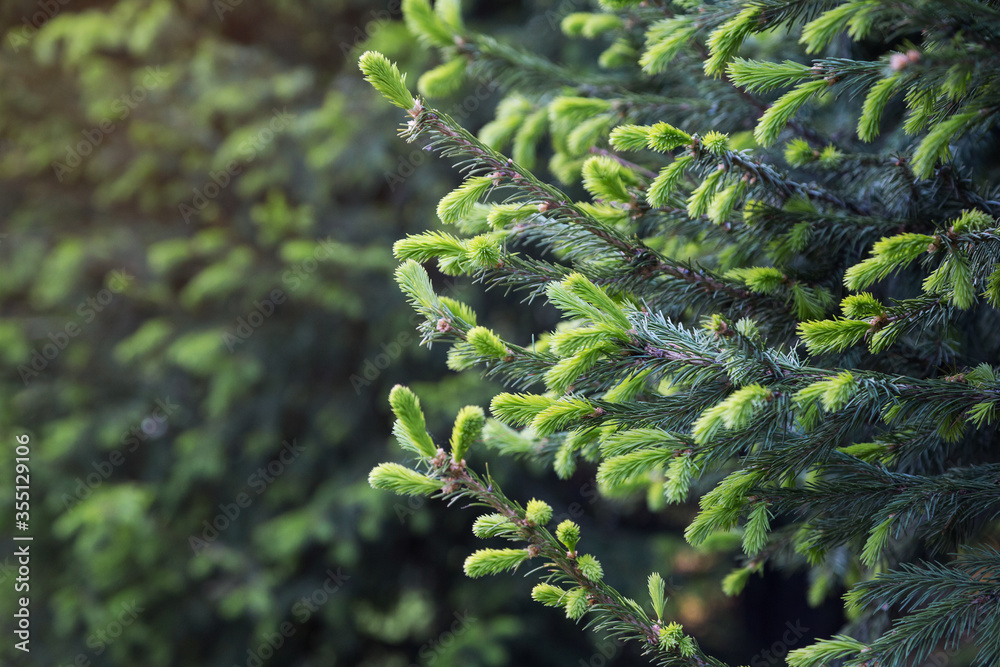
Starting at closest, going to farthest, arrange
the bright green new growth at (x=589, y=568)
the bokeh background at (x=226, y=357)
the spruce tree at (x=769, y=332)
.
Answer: the spruce tree at (x=769, y=332) < the bright green new growth at (x=589, y=568) < the bokeh background at (x=226, y=357)

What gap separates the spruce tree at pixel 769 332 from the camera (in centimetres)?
120

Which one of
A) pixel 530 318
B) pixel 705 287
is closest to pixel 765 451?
pixel 705 287

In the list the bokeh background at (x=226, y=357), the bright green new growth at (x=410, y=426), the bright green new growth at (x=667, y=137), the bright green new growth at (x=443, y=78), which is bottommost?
the bokeh background at (x=226, y=357)

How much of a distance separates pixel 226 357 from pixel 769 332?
3.52 meters

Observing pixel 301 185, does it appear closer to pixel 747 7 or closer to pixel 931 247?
pixel 747 7

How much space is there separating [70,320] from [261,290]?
4.84ft

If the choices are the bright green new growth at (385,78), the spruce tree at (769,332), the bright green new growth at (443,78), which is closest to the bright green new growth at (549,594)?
the spruce tree at (769,332)

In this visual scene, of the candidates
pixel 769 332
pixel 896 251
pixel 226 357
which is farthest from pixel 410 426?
pixel 226 357

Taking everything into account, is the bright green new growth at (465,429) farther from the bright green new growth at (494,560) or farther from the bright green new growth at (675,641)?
the bright green new growth at (675,641)

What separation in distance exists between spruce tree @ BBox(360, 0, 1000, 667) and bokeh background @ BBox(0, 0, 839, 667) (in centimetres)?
244

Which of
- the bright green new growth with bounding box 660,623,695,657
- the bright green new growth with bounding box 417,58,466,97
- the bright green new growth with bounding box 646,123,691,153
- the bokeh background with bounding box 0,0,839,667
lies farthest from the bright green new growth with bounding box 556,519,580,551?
the bokeh background with bounding box 0,0,839,667

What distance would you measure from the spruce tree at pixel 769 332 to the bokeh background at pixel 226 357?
2.44m

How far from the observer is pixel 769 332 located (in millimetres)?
1560

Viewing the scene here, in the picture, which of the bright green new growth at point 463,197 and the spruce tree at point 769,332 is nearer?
the spruce tree at point 769,332
